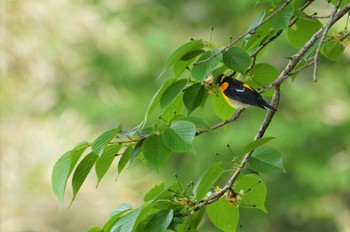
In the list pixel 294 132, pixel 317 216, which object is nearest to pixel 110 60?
pixel 294 132

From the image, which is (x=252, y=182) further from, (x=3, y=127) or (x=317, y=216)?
(x=317, y=216)

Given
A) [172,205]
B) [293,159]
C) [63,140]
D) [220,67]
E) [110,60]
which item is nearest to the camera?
[172,205]

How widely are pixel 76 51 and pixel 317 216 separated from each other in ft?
12.8

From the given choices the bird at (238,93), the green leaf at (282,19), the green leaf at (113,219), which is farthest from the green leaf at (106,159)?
the green leaf at (282,19)

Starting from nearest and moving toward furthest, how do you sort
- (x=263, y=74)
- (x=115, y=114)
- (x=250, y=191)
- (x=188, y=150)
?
(x=188, y=150) → (x=250, y=191) → (x=263, y=74) → (x=115, y=114)

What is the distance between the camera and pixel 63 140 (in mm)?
9555

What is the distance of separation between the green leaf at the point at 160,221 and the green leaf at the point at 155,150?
111 millimetres

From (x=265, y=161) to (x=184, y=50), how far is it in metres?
0.32

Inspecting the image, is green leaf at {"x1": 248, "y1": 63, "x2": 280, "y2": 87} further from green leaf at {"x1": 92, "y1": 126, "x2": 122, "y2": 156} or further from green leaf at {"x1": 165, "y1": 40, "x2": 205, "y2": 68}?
green leaf at {"x1": 92, "y1": 126, "x2": 122, "y2": 156}

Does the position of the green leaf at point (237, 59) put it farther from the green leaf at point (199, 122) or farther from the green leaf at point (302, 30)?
the green leaf at point (302, 30)

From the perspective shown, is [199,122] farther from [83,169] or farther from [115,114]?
[115,114]

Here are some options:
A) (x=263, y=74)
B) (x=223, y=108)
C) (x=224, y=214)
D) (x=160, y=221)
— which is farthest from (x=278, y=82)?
(x=160, y=221)

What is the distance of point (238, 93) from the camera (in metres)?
2.15

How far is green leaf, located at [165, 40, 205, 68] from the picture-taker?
6.16ft
